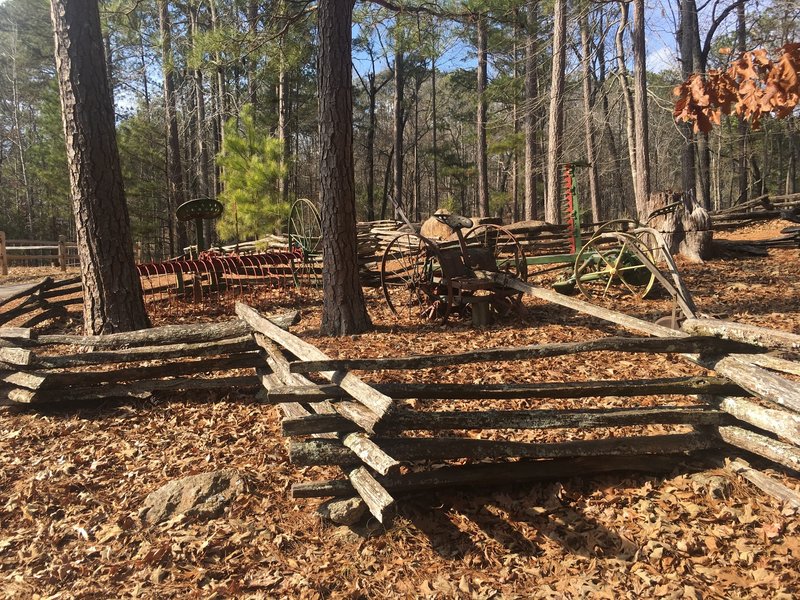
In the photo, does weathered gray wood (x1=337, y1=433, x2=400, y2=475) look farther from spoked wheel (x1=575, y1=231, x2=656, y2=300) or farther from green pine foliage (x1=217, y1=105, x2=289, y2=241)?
green pine foliage (x1=217, y1=105, x2=289, y2=241)

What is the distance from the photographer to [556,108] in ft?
41.1

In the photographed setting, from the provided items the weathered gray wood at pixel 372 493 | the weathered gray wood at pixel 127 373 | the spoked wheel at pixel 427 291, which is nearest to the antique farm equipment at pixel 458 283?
the spoked wheel at pixel 427 291

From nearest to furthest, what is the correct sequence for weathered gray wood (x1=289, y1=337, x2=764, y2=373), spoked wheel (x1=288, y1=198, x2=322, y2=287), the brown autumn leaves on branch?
the brown autumn leaves on branch
weathered gray wood (x1=289, y1=337, x2=764, y2=373)
spoked wheel (x1=288, y1=198, x2=322, y2=287)

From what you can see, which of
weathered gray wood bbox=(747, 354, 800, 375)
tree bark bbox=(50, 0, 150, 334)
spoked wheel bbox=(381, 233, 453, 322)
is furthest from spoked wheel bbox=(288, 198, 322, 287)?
weathered gray wood bbox=(747, 354, 800, 375)

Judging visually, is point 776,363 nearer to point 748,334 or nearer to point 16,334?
point 748,334

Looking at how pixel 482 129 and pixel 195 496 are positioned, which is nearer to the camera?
pixel 195 496

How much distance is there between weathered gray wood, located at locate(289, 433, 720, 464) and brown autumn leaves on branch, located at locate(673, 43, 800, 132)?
2.06m

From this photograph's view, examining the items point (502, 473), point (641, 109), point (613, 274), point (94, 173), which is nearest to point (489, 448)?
point (502, 473)

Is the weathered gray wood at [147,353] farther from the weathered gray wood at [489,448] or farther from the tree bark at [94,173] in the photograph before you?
the weathered gray wood at [489,448]

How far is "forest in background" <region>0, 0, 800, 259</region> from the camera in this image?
9.37m

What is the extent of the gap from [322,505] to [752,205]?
17888mm

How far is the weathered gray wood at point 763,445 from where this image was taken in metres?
2.95

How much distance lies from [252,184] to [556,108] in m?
7.94

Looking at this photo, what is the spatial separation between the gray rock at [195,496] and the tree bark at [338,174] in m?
2.89
